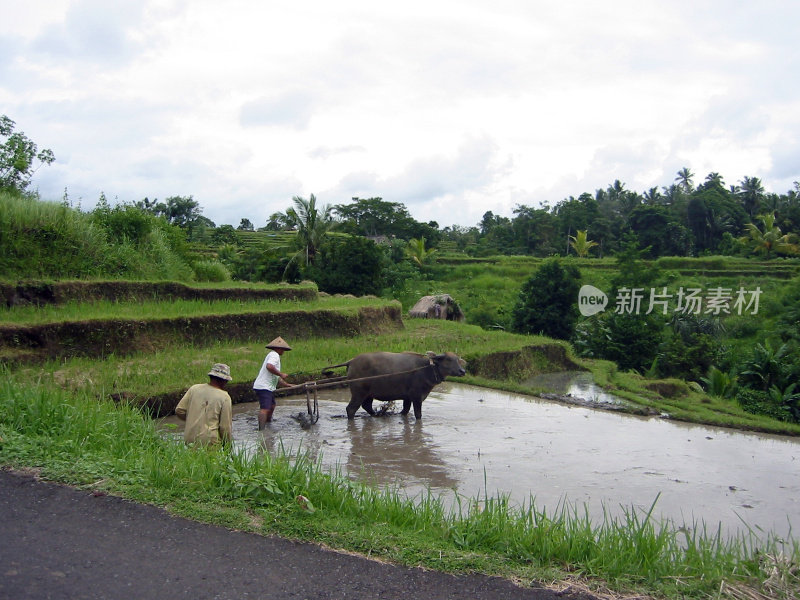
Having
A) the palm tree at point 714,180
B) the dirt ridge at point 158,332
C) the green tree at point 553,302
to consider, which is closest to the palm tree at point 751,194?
the palm tree at point 714,180

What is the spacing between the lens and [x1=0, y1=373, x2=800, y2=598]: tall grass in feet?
13.1

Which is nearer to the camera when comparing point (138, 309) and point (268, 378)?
point (268, 378)

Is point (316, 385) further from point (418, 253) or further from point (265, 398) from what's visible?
point (418, 253)

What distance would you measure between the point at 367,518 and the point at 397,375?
17.7 feet

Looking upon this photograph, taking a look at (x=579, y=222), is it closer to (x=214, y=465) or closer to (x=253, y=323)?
(x=253, y=323)

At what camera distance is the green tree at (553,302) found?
2623cm

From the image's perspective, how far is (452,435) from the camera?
9.27m

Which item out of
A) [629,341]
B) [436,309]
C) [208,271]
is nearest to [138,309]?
[208,271]

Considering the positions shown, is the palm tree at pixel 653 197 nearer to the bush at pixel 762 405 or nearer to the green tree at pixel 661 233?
the green tree at pixel 661 233

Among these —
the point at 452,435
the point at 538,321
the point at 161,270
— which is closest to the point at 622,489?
the point at 452,435

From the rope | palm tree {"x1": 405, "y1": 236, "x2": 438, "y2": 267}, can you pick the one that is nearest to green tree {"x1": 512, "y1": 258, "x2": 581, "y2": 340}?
the rope

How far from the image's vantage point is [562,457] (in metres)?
8.26

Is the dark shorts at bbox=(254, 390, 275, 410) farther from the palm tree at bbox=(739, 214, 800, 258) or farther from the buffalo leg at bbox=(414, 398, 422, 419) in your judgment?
the palm tree at bbox=(739, 214, 800, 258)

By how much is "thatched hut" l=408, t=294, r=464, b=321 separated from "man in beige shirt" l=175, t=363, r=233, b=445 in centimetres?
1871
